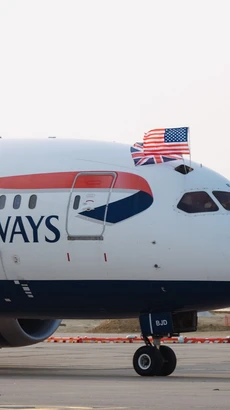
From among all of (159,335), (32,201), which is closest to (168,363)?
(159,335)

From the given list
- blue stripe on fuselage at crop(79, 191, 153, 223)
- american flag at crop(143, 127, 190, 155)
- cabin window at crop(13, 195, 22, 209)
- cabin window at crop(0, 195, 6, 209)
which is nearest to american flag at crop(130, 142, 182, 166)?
american flag at crop(143, 127, 190, 155)

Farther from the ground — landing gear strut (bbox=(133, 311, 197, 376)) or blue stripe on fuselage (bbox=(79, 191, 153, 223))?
blue stripe on fuselage (bbox=(79, 191, 153, 223))

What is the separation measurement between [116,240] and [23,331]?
542 cm

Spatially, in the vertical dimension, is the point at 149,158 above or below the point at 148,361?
above

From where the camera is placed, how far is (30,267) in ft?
76.6

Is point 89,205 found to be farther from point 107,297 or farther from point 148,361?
point 148,361

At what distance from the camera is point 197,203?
2266cm

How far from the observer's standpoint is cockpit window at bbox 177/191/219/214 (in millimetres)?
22547

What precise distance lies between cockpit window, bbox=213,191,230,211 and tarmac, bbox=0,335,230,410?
339 centimetres

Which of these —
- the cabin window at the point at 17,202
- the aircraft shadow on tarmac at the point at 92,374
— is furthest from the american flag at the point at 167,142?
the aircraft shadow on tarmac at the point at 92,374

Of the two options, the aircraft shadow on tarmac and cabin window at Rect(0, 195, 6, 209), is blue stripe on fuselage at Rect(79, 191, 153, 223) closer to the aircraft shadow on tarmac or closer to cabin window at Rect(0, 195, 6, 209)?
cabin window at Rect(0, 195, 6, 209)

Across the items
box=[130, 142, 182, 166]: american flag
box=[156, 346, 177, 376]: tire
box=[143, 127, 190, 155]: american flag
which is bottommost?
box=[156, 346, 177, 376]: tire

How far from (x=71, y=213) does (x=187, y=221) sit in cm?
239

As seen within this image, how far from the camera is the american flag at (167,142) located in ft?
76.6
